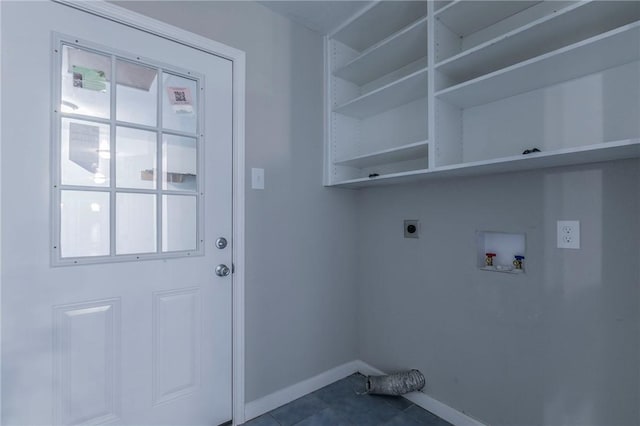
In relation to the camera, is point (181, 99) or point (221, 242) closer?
point (181, 99)

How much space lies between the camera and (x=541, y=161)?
1.24 meters

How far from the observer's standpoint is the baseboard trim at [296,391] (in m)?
1.73

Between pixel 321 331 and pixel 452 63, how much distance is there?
5.73 feet

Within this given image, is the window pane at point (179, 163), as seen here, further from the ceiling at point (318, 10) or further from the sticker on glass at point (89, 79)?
the ceiling at point (318, 10)

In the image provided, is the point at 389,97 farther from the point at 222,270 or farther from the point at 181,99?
the point at 222,270

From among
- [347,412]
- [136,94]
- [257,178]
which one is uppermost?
[136,94]

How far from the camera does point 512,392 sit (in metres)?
1.48

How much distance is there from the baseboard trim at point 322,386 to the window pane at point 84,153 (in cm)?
Result: 141

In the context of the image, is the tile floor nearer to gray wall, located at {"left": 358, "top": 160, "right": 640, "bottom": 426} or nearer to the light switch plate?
gray wall, located at {"left": 358, "top": 160, "right": 640, "bottom": 426}

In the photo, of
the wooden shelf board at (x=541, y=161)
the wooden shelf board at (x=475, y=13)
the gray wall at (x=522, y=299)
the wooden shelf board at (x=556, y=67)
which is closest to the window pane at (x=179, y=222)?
the wooden shelf board at (x=541, y=161)

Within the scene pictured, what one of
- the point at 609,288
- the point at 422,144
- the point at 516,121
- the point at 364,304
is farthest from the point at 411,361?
the point at 516,121

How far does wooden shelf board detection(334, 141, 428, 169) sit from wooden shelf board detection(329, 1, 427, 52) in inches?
30.8

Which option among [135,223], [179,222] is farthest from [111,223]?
[179,222]

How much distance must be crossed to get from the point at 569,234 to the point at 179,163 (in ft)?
5.95
